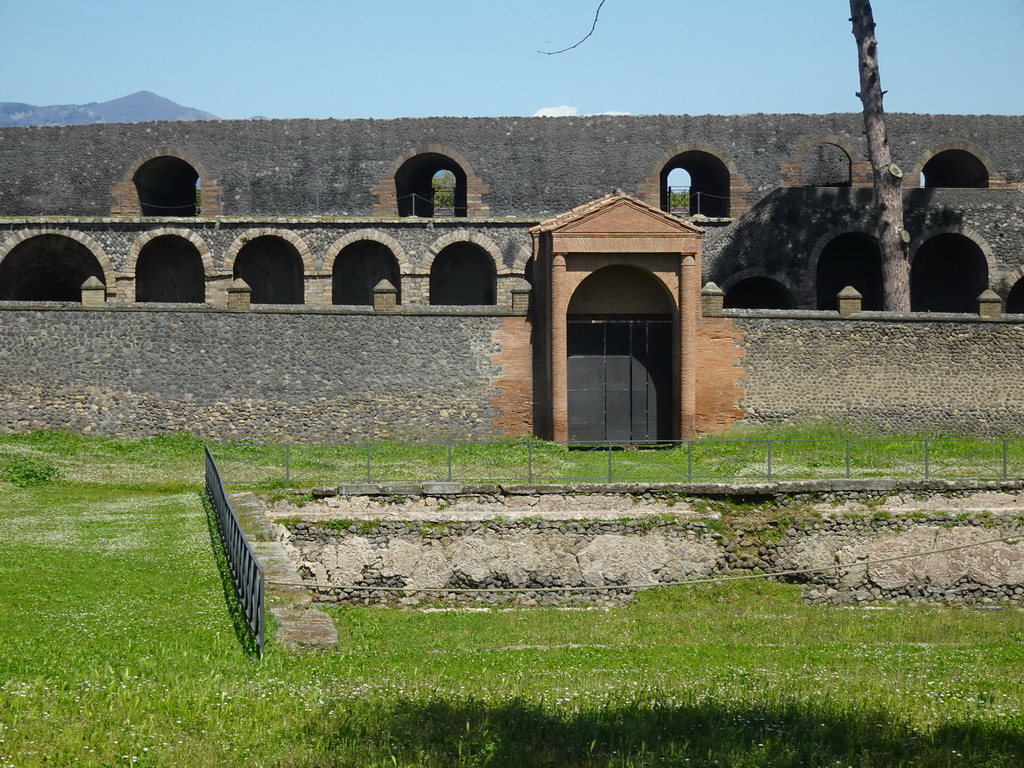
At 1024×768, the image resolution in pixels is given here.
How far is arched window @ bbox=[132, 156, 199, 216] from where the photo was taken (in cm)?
3369

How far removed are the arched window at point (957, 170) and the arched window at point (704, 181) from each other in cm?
592

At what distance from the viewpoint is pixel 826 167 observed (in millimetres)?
35094

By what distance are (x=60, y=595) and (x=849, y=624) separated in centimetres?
968

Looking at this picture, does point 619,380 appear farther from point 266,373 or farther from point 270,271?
point 270,271

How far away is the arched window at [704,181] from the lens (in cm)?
3334

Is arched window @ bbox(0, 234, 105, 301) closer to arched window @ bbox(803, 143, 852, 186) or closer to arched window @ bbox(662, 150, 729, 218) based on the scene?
arched window @ bbox(662, 150, 729, 218)

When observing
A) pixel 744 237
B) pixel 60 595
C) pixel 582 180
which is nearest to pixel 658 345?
pixel 744 237

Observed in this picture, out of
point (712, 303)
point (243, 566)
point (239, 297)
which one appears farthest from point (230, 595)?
point (712, 303)

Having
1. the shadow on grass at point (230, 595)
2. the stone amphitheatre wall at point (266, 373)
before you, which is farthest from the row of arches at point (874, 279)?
the shadow on grass at point (230, 595)

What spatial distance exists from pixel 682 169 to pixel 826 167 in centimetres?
385

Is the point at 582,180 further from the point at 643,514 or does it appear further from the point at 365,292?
the point at 643,514

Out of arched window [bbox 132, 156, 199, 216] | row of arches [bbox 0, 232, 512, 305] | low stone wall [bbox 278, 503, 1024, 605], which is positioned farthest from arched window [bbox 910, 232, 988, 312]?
arched window [bbox 132, 156, 199, 216]

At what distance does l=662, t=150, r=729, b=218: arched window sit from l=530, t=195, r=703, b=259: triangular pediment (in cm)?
727

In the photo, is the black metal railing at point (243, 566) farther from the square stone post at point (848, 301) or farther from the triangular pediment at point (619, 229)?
the square stone post at point (848, 301)
